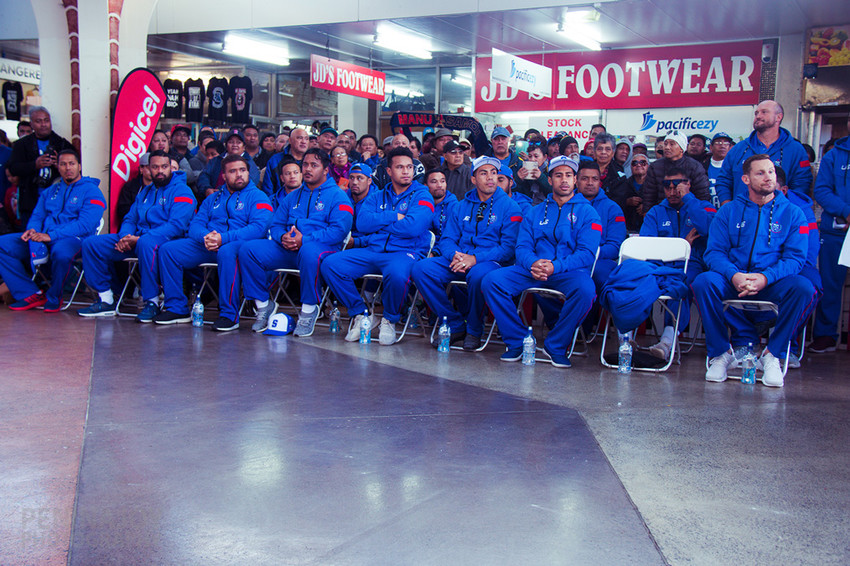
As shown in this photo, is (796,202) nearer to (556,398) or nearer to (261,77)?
(556,398)

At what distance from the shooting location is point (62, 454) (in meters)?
3.56

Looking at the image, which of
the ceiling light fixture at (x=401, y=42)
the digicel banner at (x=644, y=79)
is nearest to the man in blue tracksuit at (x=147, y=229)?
the ceiling light fixture at (x=401, y=42)

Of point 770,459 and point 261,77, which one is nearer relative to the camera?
point 770,459

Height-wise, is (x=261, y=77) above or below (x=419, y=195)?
above

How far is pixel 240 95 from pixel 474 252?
8.38m

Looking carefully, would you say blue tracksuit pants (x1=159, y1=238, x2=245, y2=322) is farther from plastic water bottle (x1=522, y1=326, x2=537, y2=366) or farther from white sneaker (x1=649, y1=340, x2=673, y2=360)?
white sneaker (x1=649, y1=340, x2=673, y2=360)

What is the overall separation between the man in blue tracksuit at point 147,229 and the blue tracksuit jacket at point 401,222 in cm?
194

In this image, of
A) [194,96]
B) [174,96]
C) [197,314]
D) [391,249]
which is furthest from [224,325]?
[174,96]

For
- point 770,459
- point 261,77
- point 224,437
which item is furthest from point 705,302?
point 261,77

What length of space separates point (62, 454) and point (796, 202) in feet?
17.9

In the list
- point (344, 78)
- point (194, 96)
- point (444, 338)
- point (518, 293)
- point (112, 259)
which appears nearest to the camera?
point (518, 293)

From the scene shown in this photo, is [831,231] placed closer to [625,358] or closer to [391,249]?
[625,358]

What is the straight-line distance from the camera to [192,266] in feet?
24.3

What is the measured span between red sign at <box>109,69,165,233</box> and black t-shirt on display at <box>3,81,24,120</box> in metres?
6.27
